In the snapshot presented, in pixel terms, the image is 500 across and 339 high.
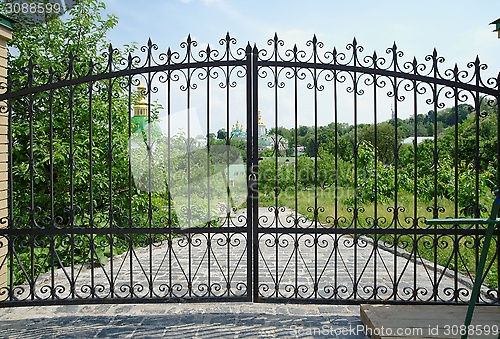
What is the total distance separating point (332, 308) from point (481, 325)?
1.36 m

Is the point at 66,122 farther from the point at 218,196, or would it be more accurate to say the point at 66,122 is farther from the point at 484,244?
the point at 484,244

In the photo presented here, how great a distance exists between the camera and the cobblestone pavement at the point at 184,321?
372 centimetres

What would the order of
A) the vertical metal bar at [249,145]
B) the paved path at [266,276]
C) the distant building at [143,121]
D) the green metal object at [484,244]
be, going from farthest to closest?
the distant building at [143,121], the paved path at [266,276], the vertical metal bar at [249,145], the green metal object at [484,244]

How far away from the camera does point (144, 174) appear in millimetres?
7520

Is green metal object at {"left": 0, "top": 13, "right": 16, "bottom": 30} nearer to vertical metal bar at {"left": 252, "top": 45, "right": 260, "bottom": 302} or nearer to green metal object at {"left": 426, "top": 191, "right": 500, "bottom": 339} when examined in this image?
vertical metal bar at {"left": 252, "top": 45, "right": 260, "bottom": 302}

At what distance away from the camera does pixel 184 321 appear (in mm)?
4016

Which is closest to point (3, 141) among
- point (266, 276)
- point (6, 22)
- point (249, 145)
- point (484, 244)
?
point (6, 22)

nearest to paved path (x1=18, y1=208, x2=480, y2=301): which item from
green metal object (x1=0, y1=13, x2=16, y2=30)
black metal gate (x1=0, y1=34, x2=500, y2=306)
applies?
black metal gate (x1=0, y1=34, x2=500, y2=306)

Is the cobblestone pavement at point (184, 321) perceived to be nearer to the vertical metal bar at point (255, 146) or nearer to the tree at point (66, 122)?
the vertical metal bar at point (255, 146)

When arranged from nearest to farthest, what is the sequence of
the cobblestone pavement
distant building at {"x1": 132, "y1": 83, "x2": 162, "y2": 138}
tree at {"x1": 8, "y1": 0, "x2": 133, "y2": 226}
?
the cobblestone pavement < tree at {"x1": 8, "y1": 0, "x2": 133, "y2": 226} < distant building at {"x1": 132, "y1": 83, "x2": 162, "y2": 138}

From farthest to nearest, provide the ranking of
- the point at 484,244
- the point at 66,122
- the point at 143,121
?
the point at 143,121 < the point at 66,122 < the point at 484,244

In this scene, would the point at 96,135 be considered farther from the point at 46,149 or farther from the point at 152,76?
the point at 152,76

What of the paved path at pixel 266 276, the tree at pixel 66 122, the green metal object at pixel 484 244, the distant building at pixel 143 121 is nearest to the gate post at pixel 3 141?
the paved path at pixel 266 276

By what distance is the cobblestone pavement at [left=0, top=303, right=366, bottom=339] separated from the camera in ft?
12.2
